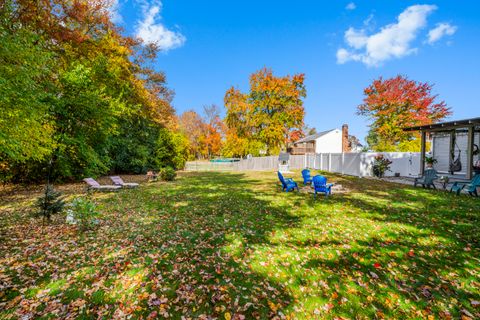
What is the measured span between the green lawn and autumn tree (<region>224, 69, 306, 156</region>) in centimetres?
2322

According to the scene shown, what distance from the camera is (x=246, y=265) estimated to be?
390 cm

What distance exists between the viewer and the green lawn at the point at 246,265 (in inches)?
116

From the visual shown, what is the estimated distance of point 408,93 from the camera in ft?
95.4

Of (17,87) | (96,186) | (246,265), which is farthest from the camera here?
(96,186)

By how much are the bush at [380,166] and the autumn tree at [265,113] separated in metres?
14.1

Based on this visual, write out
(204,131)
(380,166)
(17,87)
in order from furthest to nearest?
(204,131) → (380,166) → (17,87)

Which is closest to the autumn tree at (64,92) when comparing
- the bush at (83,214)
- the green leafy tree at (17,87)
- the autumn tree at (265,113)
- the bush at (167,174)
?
the green leafy tree at (17,87)

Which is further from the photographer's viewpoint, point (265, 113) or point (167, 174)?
point (265, 113)

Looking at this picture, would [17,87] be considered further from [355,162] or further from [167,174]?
[355,162]

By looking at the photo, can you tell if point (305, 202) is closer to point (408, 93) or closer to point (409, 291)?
point (409, 291)

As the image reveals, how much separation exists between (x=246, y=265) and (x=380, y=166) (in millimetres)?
15756

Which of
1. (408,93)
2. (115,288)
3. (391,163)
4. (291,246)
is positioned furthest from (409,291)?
(408,93)

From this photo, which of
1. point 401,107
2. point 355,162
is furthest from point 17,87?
point 401,107

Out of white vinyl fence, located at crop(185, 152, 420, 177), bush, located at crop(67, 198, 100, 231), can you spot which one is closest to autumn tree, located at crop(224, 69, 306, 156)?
white vinyl fence, located at crop(185, 152, 420, 177)
